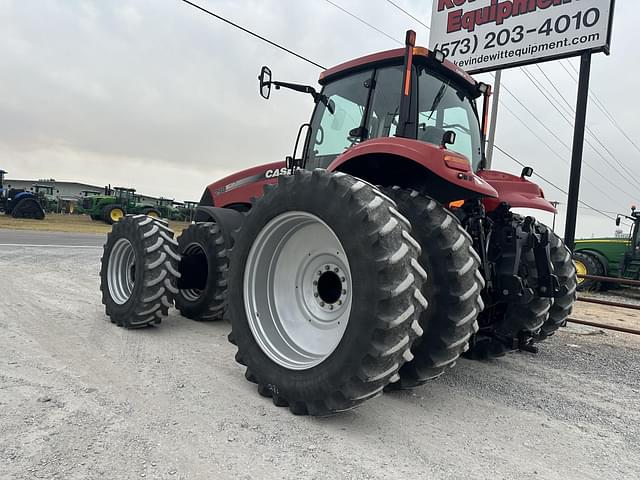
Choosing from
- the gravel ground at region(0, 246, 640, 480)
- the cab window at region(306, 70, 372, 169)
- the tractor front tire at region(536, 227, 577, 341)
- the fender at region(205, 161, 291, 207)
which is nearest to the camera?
the gravel ground at region(0, 246, 640, 480)

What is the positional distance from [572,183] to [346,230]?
5.40m

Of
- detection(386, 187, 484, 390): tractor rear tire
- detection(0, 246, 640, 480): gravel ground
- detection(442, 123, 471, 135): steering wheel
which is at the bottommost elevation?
detection(0, 246, 640, 480): gravel ground

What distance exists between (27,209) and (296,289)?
2543 cm

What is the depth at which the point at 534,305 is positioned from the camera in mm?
3646

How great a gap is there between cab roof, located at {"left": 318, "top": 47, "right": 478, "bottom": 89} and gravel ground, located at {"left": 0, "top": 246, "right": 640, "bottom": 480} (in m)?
2.52

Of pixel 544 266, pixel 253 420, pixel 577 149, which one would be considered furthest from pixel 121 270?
pixel 577 149

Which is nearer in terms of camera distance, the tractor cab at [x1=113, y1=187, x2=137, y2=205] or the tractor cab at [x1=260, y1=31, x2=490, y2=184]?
the tractor cab at [x1=260, y1=31, x2=490, y2=184]

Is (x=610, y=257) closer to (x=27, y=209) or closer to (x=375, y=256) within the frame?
(x=375, y=256)

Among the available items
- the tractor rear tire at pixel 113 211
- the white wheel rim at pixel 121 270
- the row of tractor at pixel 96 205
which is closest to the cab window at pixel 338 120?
the white wheel rim at pixel 121 270

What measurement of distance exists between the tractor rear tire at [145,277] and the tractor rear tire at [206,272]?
1.16ft

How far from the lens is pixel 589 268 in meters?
11.9

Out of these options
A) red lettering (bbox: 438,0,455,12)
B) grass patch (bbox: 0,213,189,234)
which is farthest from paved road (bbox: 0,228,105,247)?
red lettering (bbox: 438,0,455,12)

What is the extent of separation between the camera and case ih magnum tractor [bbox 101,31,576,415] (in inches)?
92.8

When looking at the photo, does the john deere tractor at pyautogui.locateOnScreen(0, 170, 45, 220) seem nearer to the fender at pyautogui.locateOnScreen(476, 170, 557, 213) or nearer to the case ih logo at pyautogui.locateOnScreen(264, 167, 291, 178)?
the case ih logo at pyautogui.locateOnScreen(264, 167, 291, 178)
